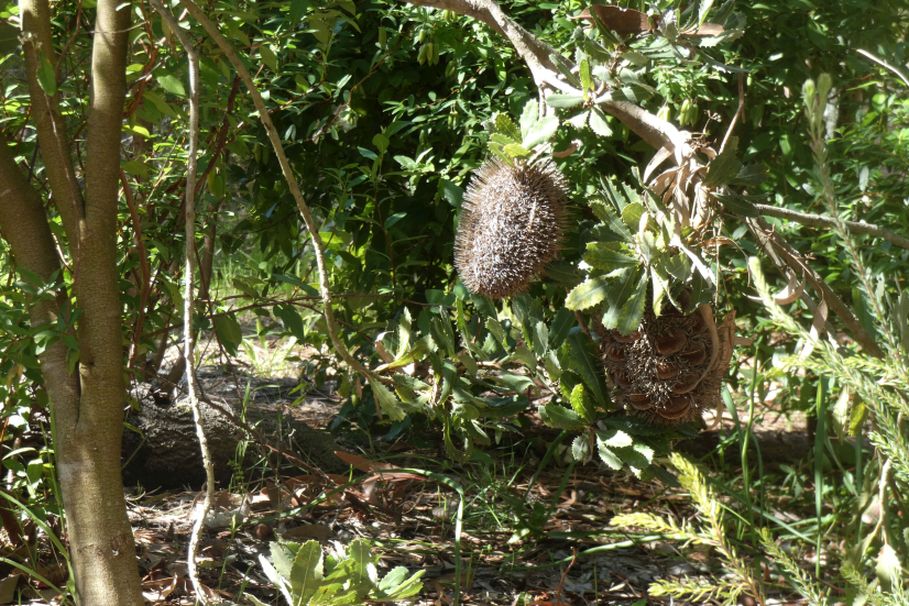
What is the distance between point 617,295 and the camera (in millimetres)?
1573

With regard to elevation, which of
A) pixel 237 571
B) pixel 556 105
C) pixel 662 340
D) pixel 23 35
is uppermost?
pixel 23 35

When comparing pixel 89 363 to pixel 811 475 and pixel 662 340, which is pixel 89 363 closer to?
pixel 662 340

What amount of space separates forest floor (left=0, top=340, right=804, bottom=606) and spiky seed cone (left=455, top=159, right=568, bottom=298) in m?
0.72

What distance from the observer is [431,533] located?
2553 millimetres

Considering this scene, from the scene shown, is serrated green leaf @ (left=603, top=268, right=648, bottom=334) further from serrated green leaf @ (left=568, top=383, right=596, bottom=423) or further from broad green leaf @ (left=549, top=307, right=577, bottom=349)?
broad green leaf @ (left=549, top=307, right=577, bottom=349)

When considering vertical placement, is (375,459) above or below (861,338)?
below

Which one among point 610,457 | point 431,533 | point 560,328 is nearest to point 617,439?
point 610,457

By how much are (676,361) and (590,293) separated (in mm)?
221

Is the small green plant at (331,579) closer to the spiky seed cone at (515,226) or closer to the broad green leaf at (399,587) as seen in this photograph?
the broad green leaf at (399,587)

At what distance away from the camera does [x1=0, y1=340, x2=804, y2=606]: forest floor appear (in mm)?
2197

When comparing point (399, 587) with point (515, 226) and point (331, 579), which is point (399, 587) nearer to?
point (331, 579)

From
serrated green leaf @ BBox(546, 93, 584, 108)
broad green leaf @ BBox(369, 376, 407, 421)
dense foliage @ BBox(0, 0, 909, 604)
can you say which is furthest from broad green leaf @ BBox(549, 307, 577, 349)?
serrated green leaf @ BBox(546, 93, 584, 108)

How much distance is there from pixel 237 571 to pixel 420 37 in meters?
1.57

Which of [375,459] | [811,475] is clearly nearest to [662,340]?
[375,459]
